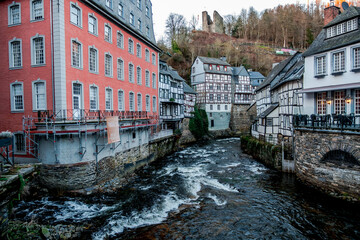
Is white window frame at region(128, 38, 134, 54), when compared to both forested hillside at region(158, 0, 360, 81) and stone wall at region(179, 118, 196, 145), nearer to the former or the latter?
stone wall at region(179, 118, 196, 145)

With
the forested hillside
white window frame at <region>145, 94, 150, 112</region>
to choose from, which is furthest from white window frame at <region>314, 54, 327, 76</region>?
the forested hillside

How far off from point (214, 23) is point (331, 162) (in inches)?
2854

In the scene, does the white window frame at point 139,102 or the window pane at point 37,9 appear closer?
the window pane at point 37,9

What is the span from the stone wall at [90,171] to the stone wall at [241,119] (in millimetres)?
27108

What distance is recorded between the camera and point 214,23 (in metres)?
75.1

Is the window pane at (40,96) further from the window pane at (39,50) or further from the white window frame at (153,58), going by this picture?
the white window frame at (153,58)

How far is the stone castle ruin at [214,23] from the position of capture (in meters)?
75.2

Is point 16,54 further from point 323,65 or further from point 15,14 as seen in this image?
point 323,65

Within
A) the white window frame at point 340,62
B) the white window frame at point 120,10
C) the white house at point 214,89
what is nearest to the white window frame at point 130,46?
Answer: the white window frame at point 120,10

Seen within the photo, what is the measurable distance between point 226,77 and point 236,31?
131 feet

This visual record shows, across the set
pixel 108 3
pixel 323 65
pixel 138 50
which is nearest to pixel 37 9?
pixel 108 3

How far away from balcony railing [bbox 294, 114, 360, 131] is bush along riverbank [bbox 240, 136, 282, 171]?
3455 mm

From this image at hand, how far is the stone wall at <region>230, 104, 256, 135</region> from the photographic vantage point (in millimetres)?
42750

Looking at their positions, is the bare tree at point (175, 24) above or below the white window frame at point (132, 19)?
above
